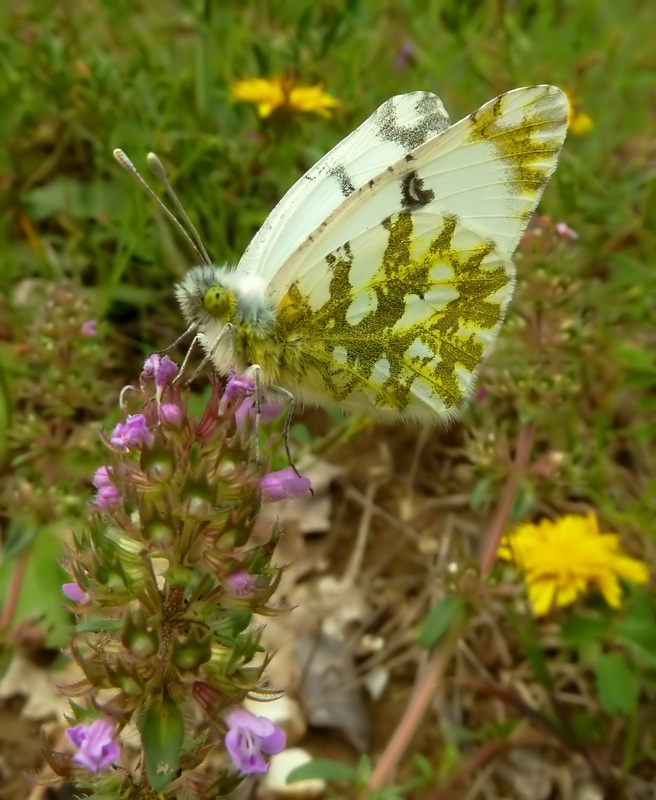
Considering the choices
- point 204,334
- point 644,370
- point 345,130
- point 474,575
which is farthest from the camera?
point 345,130

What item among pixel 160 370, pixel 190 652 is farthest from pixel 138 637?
pixel 160 370

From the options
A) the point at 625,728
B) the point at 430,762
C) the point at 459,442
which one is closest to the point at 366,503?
the point at 459,442

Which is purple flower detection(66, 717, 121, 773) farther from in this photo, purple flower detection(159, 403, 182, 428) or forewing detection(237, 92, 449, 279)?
forewing detection(237, 92, 449, 279)

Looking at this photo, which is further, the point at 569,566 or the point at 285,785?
the point at 569,566

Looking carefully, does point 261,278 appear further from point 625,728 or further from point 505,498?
point 625,728

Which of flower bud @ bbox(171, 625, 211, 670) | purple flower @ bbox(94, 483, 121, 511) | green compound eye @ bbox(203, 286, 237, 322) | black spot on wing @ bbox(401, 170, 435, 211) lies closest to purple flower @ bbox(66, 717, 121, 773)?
flower bud @ bbox(171, 625, 211, 670)

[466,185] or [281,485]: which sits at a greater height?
[466,185]

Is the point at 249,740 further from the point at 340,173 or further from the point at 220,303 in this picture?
the point at 340,173
